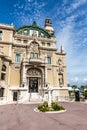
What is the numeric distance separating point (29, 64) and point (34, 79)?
462 cm

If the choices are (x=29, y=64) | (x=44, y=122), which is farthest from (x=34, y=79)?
(x=44, y=122)

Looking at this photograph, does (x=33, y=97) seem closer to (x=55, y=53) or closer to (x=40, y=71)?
(x=40, y=71)

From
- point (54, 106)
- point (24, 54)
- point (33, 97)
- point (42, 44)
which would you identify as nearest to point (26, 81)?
point (33, 97)

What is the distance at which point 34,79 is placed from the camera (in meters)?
35.6

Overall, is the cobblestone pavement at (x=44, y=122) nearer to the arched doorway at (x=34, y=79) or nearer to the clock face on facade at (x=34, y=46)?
the arched doorway at (x=34, y=79)

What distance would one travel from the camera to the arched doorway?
114 ft

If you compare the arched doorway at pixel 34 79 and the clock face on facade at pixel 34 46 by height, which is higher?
the clock face on facade at pixel 34 46

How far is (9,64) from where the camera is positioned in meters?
32.9

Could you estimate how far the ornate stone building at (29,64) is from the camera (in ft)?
105

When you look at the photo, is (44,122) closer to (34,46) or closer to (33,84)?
(33,84)

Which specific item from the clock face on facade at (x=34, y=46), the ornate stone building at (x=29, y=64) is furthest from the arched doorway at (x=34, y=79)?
the clock face on facade at (x=34, y=46)

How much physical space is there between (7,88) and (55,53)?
1781cm

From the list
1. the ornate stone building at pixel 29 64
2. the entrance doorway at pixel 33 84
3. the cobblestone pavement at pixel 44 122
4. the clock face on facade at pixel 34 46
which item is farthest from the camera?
the clock face on facade at pixel 34 46

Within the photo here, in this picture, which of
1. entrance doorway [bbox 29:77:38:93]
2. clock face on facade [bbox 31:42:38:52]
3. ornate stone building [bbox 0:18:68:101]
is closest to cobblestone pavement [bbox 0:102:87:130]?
ornate stone building [bbox 0:18:68:101]
